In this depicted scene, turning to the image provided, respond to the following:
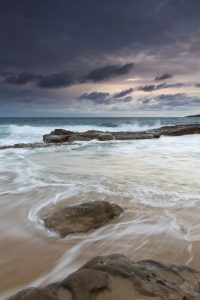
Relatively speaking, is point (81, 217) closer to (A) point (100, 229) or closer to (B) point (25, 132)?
(A) point (100, 229)

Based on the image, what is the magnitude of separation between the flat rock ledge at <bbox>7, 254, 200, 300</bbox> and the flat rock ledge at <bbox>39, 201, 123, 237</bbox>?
4.93 ft

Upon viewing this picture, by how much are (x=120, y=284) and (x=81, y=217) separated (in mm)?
2005

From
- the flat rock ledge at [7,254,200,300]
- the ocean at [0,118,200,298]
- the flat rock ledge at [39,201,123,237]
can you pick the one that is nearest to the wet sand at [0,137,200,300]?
the ocean at [0,118,200,298]

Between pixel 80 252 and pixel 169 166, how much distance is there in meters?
5.77

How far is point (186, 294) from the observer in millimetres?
2094

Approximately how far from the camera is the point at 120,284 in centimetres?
212

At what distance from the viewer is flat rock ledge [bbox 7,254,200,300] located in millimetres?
2006

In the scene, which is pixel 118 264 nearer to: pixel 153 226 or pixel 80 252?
pixel 80 252

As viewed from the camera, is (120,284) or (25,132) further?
(25,132)

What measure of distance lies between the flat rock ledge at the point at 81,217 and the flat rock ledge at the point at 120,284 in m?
1.50

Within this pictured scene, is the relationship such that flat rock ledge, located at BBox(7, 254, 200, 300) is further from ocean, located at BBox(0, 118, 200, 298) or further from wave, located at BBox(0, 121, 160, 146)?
wave, located at BBox(0, 121, 160, 146)

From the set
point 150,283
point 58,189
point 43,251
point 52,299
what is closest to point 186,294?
point 150,283

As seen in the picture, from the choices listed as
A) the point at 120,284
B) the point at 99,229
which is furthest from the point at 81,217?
the point at 120,284

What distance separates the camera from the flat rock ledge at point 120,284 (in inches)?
79.0
